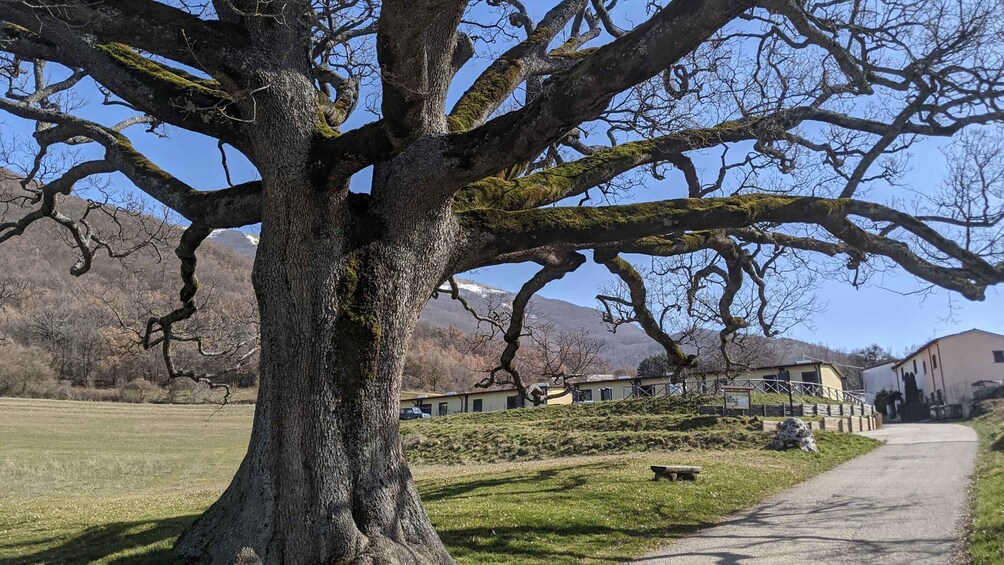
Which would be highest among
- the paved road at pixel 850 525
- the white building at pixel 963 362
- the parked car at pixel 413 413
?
the white building at pixel 963 362

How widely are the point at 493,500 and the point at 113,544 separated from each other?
6.36m

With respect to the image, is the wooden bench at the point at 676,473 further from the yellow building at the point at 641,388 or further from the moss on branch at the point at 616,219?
the yellow building at the point at 641,388

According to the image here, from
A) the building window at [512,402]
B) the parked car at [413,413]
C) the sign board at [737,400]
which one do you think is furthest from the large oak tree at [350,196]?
the parked car at [413,413]

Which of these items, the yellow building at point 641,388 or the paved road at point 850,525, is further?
the yellow building at point 641,388

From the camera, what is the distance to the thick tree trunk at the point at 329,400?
5.28 meters

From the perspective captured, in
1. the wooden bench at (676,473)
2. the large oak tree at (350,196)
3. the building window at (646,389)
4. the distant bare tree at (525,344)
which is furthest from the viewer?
the building window at (646,389)

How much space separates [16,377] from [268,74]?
272 ft

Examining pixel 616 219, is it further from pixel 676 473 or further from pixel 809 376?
pixel 809 376

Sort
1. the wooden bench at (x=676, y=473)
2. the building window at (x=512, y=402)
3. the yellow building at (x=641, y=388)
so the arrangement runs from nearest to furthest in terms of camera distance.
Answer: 1. the wooden bench at (x=676, y=473)
2. the yellow building at (x=641, y=388)
3. the building window at (x=512, y=402)

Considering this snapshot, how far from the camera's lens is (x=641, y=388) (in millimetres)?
45062

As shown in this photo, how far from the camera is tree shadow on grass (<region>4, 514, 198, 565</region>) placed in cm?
771

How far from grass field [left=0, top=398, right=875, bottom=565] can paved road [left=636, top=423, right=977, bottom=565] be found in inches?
25.6

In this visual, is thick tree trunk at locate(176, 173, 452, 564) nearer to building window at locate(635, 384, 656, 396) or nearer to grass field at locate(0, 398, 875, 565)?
grass field at locate(0, 398, 875, 565)

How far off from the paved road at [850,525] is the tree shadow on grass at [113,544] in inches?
249
